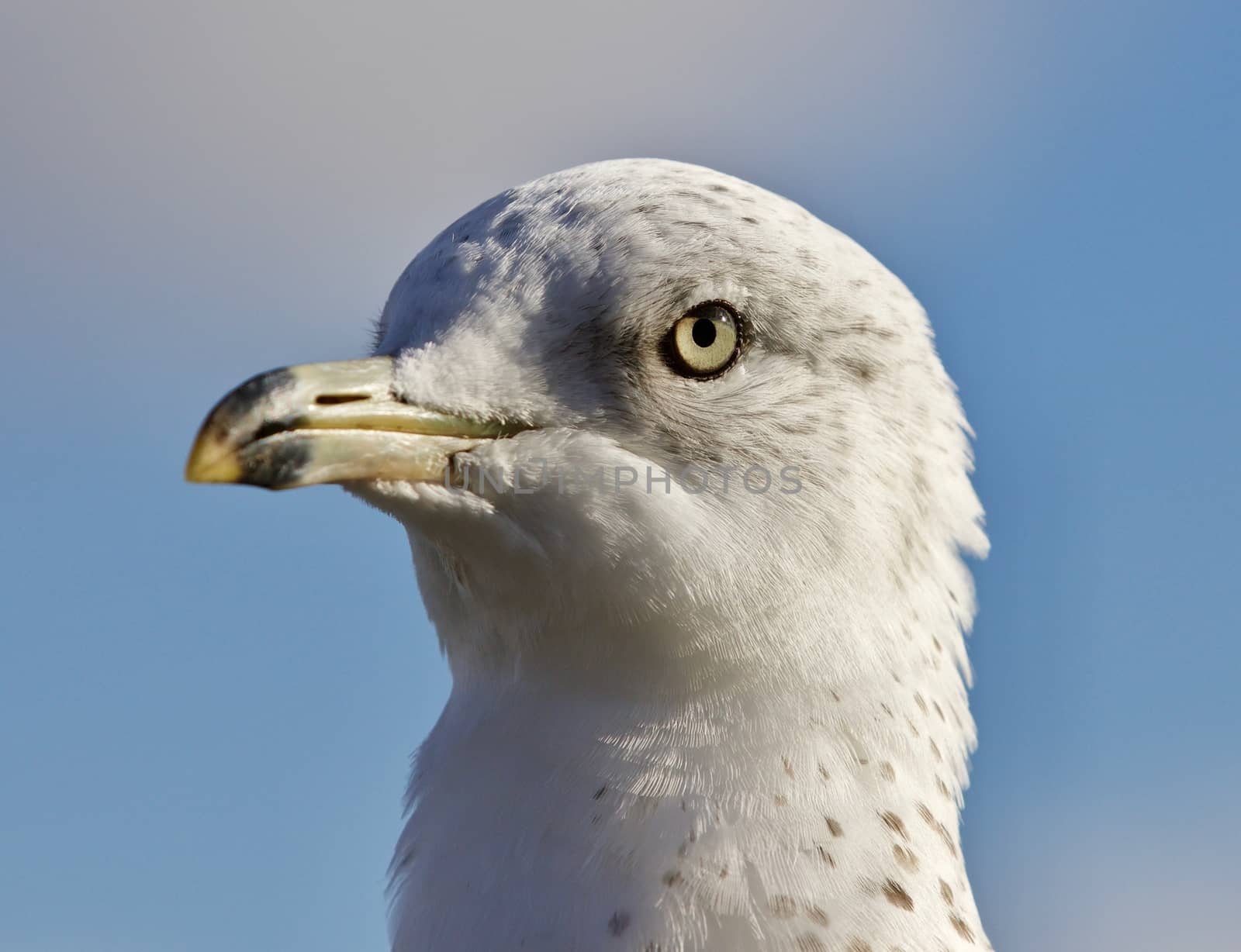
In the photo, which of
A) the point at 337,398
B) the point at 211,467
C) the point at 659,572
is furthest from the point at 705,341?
the point at 211,467

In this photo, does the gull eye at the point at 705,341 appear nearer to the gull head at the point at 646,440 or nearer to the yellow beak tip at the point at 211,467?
the gull head at the point at 646,440

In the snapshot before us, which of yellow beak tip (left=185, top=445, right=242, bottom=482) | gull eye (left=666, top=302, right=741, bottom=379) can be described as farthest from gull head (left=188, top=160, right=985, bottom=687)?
yellow beak tip (left=185, top=445, right=242, bottom=482)

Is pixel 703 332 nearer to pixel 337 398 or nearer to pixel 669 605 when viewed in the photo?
pixel 669 605

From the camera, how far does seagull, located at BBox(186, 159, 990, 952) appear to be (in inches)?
110

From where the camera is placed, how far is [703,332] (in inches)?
122

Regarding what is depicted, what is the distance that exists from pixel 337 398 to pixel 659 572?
77 cm

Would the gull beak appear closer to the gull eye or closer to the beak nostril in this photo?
the beak nostril

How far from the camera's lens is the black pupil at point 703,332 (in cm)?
309

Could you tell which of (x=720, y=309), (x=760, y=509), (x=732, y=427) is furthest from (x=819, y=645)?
(x=720, y=309)

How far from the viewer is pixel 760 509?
298cm

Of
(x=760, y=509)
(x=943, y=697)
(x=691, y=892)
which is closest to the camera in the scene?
(x=691, y=892)

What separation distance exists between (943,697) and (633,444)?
3.14 ft

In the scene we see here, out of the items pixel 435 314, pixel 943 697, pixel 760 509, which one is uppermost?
pixel 435 314

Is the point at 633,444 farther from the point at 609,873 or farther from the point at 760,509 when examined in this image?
the point at 609,873
